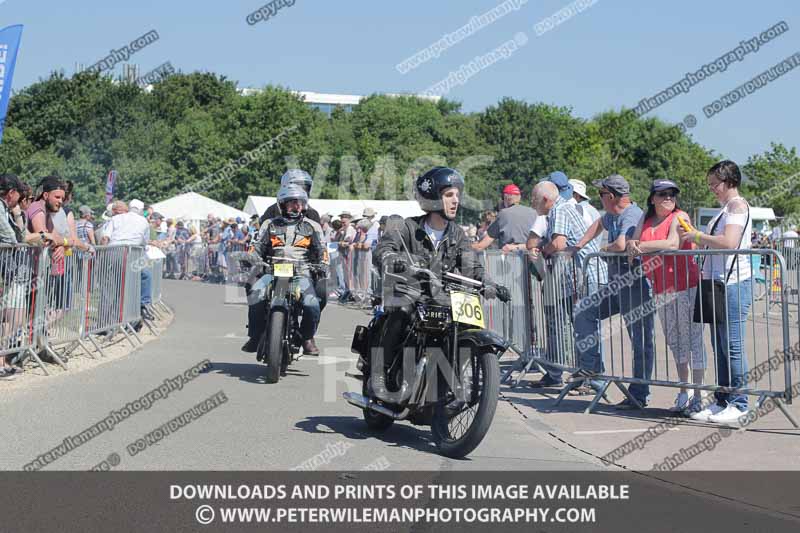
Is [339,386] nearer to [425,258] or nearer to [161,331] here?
[425,258]

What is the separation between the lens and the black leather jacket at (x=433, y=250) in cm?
730

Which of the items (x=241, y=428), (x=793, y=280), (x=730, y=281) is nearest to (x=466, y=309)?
(x=241, y=428)

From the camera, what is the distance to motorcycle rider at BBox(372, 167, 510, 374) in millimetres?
7234

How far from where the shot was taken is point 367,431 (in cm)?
790

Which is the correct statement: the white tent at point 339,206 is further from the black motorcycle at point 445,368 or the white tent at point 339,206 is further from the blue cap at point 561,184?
the black motorcycle at point 445,368

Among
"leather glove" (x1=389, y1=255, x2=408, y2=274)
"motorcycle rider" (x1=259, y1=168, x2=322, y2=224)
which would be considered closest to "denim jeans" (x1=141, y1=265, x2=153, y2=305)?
"motorcycle rider" (x1=259, y1=168, x2=322, y2=224)

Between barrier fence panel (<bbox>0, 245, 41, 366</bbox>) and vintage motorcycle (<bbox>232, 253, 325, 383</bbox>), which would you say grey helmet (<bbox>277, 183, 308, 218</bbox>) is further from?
barrier fence panel (<bbox>0, 245, 41, 366</bbox>)

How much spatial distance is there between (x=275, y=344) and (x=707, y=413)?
159 inches

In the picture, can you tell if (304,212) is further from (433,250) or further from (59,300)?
(433,250)

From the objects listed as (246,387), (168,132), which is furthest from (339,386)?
(168,132)

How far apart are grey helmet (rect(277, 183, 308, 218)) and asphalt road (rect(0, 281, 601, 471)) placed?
1.69m

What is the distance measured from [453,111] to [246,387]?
106279 millimetres
